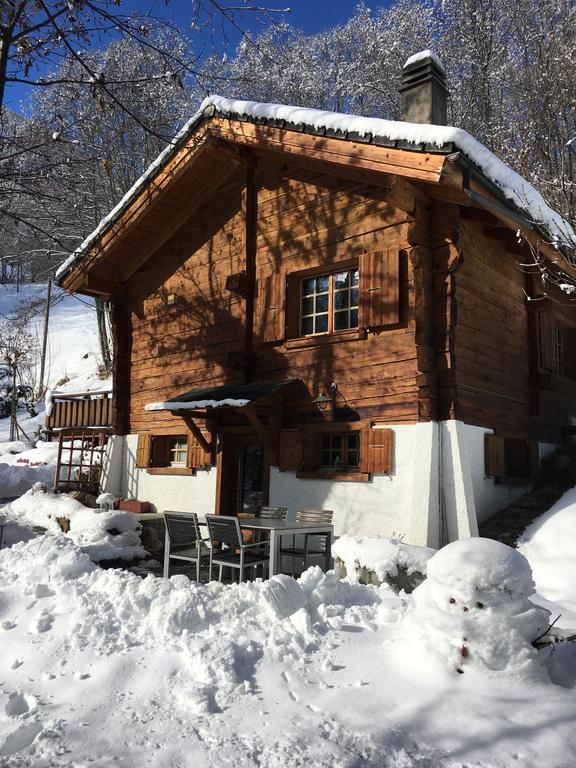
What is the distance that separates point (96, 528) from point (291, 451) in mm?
3433

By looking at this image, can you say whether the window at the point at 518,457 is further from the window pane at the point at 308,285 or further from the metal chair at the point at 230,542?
the metal chair at the point at 230,542

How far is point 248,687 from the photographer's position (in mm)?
3438

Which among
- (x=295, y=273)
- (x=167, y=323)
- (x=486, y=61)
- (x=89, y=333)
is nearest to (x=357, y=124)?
(x=295, y=273)

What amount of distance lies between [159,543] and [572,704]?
8.34 meters

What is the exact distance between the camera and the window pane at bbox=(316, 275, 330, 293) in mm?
9656

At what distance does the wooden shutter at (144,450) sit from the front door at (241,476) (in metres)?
2.20

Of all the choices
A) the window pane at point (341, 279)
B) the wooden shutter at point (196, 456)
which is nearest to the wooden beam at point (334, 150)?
the window pane at point (341, 279)

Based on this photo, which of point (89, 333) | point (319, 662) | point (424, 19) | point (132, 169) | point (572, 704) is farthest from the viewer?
point (89, 333)

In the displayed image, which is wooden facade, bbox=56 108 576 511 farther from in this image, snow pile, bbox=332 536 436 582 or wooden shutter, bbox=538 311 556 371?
snow pile, bbox=332 536 436 582

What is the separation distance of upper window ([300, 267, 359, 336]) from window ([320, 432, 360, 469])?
5.40 feet

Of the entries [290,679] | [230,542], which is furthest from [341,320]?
[290,679]

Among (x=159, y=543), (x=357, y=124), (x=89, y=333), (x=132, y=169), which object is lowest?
(x=159, y=543)

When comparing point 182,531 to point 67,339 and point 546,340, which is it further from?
point 67,339

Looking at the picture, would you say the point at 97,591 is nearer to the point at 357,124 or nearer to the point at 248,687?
the point at 248,687
